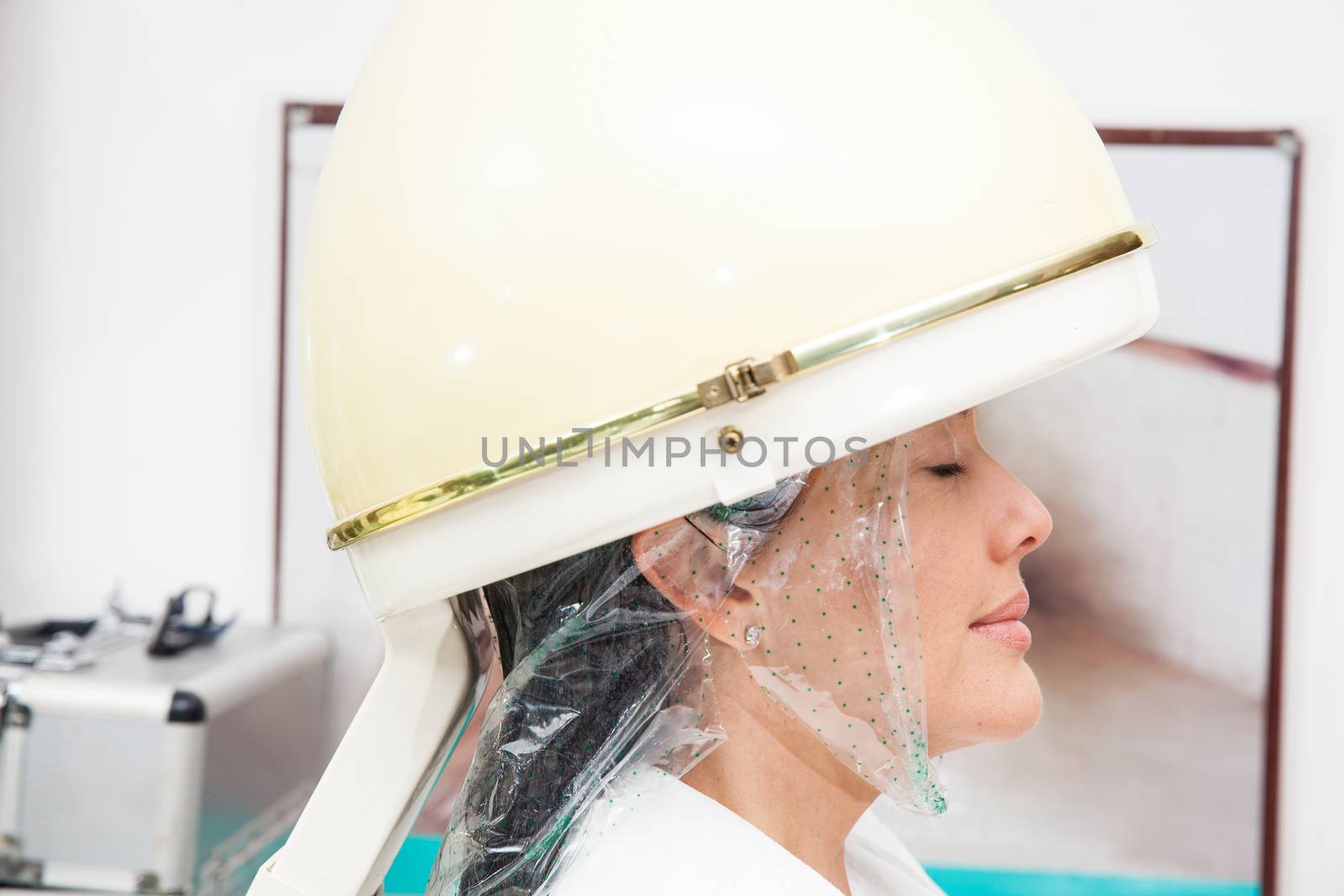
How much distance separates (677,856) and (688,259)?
1.04 ft

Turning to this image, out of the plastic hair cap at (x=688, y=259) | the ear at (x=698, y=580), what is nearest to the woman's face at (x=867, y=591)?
the ear at (x=698, y=580)

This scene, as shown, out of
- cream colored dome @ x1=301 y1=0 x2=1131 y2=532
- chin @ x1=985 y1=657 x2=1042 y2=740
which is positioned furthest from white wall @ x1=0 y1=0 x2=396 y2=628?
chin @ x1=985 y1=657 x2=1042 y2=740

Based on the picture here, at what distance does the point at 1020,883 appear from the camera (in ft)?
5.43

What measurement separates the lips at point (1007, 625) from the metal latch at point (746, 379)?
0.26 m

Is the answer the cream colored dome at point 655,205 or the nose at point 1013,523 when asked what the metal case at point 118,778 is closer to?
the cream colored dome at point 655,205

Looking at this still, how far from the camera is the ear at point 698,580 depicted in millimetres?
515

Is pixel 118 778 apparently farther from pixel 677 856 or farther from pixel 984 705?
pixel 984 705

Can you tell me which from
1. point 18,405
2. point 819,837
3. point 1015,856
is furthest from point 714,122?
point 18,405

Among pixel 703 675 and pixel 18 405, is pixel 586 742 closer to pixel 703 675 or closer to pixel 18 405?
pixel 703 675

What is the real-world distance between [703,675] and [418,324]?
11.0 inches

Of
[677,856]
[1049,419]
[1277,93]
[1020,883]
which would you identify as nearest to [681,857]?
[677,856]

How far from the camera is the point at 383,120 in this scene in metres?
0.48

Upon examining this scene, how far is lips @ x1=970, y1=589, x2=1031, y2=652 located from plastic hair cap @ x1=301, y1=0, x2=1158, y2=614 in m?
0.20

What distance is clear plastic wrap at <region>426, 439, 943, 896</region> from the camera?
1.75 feet
